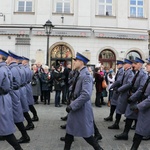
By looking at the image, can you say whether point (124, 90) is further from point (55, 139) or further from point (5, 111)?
point (5, 111)

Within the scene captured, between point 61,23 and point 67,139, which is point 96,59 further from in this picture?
point 67,139

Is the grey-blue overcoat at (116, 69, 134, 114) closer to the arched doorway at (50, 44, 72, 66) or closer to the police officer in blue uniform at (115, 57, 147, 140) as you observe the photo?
the police officer in blue uniform at (115, 57, 147, 140)

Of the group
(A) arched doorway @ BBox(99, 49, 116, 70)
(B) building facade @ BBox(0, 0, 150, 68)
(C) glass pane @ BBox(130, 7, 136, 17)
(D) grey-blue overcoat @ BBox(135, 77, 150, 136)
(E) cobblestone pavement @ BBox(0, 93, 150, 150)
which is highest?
(C) glass pane @ BBox(130, 7, 136, 17)

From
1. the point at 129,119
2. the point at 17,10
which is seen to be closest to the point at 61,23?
the point at 17,10

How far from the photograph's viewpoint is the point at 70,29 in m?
24.3

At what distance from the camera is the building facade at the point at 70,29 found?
24.4 meters

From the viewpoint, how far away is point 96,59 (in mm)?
24922

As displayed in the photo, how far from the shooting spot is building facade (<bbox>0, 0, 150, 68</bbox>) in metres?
24.4

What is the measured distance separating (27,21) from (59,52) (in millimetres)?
3822

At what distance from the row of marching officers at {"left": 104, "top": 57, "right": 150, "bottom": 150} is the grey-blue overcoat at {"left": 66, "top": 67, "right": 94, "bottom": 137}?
3.03 ft

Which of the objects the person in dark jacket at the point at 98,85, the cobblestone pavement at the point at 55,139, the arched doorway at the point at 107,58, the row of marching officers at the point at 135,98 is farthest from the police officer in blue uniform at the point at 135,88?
the arched doorway at the point at 107,58

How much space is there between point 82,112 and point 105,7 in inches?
843

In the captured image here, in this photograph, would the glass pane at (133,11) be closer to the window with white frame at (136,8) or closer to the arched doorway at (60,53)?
the window with white frame at (136,8)

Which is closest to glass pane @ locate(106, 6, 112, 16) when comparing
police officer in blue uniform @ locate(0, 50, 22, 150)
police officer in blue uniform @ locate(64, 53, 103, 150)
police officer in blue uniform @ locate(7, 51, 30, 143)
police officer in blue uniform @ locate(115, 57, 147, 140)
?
police officer in blue uniform @ locate(115, 57, 147, 140)
